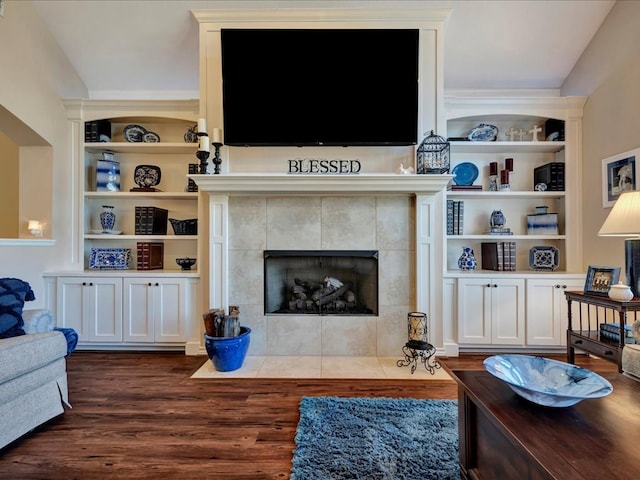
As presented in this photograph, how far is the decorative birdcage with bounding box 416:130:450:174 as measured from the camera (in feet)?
9.51

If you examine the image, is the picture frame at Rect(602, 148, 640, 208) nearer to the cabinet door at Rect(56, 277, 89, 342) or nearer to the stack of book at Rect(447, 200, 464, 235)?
the stack of book at Rect(447, 200, 464, 235)

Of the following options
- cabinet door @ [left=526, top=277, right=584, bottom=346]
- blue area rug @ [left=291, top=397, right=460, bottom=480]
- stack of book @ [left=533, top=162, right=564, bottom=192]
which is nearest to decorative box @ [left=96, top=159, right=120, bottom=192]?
blue area rug @ [left=291, top=397, right=460, bottom=480]

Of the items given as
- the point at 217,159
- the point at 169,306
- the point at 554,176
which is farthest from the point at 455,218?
the point at 169,306

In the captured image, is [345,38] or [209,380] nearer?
[209,380]

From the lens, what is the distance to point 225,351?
2641 mm

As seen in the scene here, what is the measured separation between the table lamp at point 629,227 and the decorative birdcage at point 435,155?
1.21 m

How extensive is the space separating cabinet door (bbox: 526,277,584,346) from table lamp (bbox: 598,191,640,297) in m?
0.79

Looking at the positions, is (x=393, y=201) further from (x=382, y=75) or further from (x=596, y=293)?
(x=596, y=293)

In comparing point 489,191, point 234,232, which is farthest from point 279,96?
point 489,191

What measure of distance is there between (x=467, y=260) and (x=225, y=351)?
250 centimetres

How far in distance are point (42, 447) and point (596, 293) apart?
3608 millimetres

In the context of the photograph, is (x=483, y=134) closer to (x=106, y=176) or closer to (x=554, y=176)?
(x=554, y=176)

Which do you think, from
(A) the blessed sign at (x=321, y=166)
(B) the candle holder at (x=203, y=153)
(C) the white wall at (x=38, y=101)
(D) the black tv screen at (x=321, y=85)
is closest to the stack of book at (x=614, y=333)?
(D) the black tv screen at (x=321, y=85)

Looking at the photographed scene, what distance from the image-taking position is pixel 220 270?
3.02 meters
